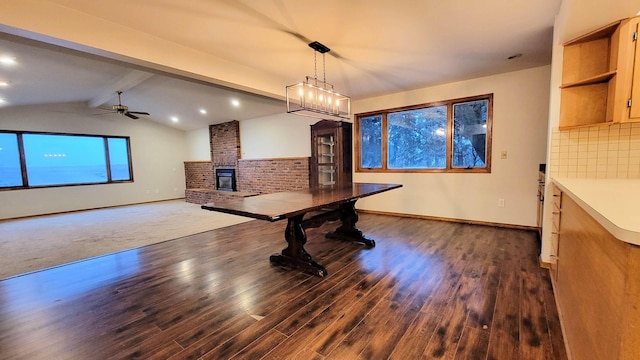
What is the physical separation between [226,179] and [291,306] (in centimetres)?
662

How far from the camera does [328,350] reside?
1.53 m

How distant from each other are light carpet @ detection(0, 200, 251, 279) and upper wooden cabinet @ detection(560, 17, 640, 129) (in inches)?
191

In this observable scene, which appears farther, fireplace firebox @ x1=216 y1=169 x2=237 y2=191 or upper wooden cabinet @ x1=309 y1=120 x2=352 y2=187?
fireplace firebox @ x1=216 y1=169 x2=237 y2=191

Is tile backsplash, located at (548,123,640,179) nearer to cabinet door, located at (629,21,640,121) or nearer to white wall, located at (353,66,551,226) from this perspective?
cabinet door, located at (629,21,640,121)

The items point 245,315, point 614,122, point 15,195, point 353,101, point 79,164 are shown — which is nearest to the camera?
point 245,315

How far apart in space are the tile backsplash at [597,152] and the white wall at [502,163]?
1380mm

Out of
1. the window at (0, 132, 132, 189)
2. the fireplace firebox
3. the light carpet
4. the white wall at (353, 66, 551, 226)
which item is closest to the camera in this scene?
the light carpet

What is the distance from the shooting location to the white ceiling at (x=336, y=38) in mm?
2186

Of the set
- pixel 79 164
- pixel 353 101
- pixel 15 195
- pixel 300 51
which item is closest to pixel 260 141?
pixel 353 101

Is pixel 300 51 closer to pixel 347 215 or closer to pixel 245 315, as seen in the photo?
pixel 347 215

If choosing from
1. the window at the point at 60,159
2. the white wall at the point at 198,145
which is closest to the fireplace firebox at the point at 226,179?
the white wall at the point at 198,145

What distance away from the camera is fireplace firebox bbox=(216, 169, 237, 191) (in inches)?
307

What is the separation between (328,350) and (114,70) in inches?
217

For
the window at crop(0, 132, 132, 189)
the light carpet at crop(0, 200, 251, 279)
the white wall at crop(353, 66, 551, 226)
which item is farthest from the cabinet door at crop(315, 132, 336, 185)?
the window at crop(0, 132, 132, 189)
